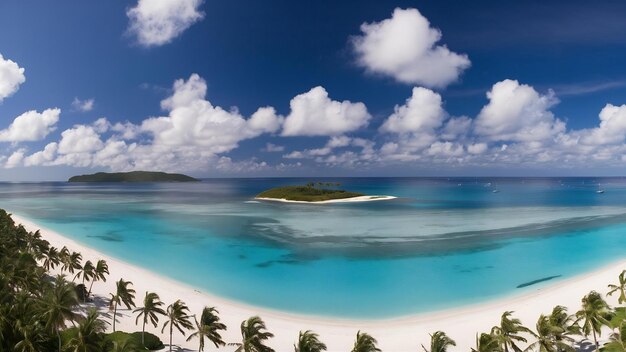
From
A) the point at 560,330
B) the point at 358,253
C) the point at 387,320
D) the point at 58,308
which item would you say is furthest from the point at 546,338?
the point at 358,253

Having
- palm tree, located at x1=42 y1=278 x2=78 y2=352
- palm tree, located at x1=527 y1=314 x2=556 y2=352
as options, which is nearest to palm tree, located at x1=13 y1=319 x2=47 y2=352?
palm tree, located at x1=42 y1=278 x2=78 y2=352

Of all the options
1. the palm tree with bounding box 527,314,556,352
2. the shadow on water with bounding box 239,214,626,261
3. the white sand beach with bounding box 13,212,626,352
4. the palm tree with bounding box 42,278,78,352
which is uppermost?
the palm tree with bounding box 42,278,78,352

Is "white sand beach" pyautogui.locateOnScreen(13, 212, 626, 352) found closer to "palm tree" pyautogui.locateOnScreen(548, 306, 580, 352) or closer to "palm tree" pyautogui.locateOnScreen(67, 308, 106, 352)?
"palm tree" pyautogui.locateOnScreen(548, 306, 580, 352)

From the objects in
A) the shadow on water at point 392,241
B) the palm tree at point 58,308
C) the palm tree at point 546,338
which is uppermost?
the palm tree at point 58,308

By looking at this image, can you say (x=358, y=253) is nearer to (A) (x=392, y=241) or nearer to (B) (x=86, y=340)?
(A) (x=392, y=241)

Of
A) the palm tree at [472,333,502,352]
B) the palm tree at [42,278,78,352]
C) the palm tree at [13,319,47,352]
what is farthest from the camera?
the palm tree at [42,278,78,352]

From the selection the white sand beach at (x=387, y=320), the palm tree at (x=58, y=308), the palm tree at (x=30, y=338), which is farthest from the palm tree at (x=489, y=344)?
the palm tree at (x=58, y=308)

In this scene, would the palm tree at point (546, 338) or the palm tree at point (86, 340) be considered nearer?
the palm tree at point (86, 340)

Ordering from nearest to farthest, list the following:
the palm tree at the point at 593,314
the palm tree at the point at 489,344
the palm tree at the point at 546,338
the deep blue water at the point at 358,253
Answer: the palm tree at the point at 489,344, the palm tree at the point at 546,338, the palm tree at the point at 593,314, the deep blue water at the point at 358,253

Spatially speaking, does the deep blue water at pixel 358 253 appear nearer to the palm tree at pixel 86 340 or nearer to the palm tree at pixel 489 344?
the palm tree at pixel 489 344
